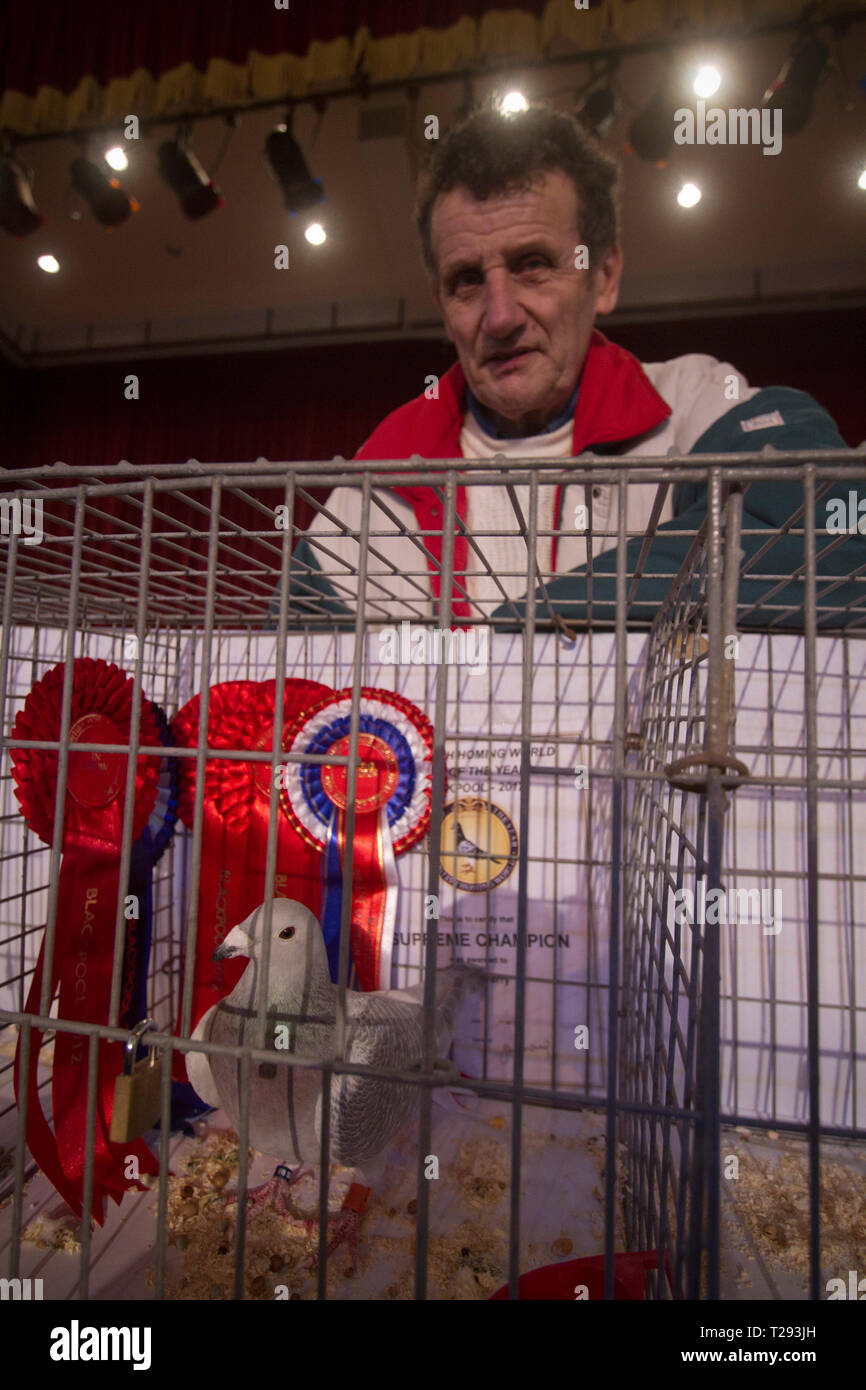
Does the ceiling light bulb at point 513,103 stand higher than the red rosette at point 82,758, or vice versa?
the ceiling light bulb at point 513,103

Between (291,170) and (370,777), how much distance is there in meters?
2.04

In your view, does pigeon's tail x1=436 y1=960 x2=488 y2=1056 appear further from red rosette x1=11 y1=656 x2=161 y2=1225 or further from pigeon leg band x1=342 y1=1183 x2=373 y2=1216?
red rosette x1=11 y1=656 x2=161 y2=1225

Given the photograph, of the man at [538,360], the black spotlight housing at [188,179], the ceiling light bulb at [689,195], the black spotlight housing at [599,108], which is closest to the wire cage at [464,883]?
the man at [538,360]

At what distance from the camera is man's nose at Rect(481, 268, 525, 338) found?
54.4 inches

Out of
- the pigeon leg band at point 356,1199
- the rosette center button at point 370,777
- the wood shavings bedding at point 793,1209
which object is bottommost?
the wood shavings bedding at point 793,1209

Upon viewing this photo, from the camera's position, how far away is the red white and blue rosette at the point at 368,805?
2.77 ft

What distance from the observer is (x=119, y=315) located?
119 inches

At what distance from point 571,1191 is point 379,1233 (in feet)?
0.76

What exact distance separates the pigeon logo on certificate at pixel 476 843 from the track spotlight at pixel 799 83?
198 cm

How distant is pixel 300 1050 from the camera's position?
1.83 feet

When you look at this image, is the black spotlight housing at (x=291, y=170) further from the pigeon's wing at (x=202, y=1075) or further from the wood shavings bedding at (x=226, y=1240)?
the wood shavings bedding at (x=226, y=1240)

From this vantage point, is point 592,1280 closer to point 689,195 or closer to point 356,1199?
point 356,1199

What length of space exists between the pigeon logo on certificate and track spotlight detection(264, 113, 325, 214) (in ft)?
6.76
